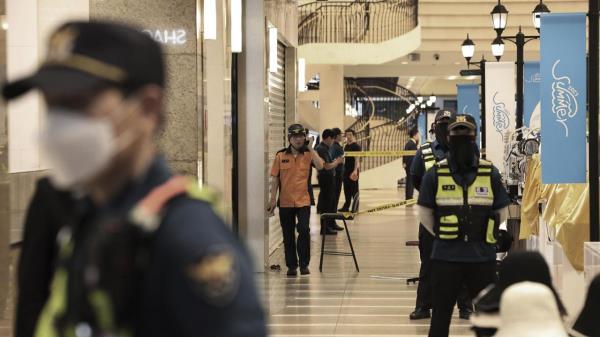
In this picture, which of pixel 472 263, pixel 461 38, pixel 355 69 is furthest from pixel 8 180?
pixel 355 69

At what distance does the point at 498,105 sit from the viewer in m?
18.4

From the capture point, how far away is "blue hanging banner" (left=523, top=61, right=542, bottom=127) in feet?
59.8

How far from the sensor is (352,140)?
24078 millimetres

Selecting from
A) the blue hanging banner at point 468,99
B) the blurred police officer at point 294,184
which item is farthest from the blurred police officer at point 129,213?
the blue hanging banner at point 468,99

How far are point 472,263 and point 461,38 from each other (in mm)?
24348

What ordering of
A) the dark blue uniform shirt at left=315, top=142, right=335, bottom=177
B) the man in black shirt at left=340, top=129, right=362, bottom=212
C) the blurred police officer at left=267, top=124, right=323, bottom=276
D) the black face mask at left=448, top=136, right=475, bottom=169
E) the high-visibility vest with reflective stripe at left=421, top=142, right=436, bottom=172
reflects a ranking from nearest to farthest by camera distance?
the black face mask at left=448, top=136, right=475, bottom=169
the high-visibility vest with reflective stripe at left=421, top=142, right=436, bottom=172
the blurred police officer at left=267, top=124, right=323, bottom=276
the dark blue uniform shirt at left=315, top=142, right=335, bottom=177
the man in black shirt at left=340, top=129, right=362, bottom=212

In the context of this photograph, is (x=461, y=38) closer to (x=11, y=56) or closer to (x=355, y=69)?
(x=355, y=69)

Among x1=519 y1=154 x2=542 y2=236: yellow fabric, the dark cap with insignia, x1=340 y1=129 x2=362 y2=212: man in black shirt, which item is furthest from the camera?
x1=340 y1=129 x2=362 y2=212: man in black shirt

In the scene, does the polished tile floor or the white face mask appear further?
the polished tile floor

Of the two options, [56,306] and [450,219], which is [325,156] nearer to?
[450,219]

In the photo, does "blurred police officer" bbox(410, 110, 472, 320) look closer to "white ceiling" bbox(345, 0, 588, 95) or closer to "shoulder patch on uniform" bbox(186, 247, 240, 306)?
"shoulder patch on uniform" bbox(186, 247, 240, 306)

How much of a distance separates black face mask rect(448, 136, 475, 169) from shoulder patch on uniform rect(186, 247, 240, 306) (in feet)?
17.3

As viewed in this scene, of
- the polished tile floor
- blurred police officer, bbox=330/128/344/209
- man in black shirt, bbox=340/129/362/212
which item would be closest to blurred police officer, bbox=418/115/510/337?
the polished tile floor

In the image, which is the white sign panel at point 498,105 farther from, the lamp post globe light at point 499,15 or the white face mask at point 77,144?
the white face mask at point 77,144
